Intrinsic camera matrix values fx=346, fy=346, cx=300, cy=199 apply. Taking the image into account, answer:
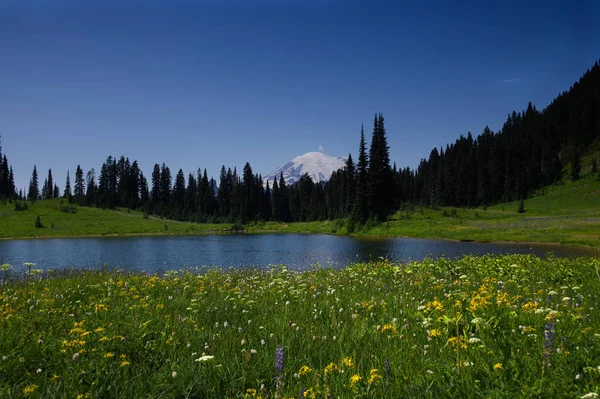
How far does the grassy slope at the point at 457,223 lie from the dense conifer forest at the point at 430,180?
1469 centimetres

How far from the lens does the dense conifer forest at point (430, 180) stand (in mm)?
108938

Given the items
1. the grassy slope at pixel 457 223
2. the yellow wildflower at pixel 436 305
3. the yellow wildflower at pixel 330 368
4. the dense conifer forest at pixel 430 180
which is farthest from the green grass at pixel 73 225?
the yellow wildflower at pixel 330 368

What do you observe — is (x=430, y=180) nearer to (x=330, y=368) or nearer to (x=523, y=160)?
(x=523, y=160)

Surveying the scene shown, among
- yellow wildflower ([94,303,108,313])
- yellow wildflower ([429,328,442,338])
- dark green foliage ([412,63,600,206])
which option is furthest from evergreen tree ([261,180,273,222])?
yellow wildflower ([429,328,442,338])

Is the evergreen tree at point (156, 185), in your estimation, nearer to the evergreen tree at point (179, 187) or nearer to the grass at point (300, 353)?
the evergreen tree at point (179, 187)

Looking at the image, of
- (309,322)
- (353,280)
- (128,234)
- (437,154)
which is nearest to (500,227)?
(353,280)

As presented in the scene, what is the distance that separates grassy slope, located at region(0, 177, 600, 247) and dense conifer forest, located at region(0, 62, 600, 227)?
14.7 m

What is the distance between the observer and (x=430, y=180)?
125500 mm

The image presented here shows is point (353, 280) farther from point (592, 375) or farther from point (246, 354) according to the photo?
point (592, 375)

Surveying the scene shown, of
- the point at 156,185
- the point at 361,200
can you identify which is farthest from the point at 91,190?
the point at 361,200

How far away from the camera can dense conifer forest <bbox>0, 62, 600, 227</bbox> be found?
108938mm

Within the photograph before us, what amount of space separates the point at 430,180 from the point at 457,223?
73.3 m

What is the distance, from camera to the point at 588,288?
8.48m

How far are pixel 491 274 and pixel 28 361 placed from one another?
476 inches
